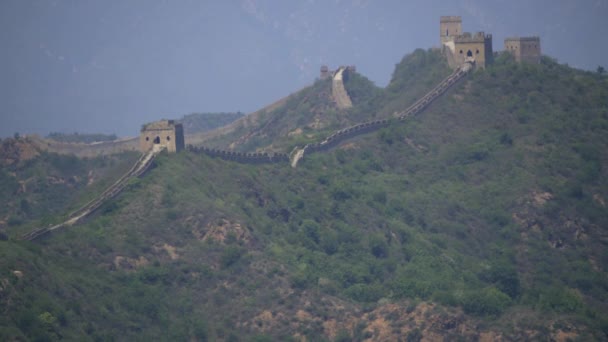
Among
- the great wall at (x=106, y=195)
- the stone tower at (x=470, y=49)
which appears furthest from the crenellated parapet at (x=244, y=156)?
the stone tower at (x=470, y=49)

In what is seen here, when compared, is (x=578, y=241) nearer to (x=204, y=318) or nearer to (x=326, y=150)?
(x=326, y=150)

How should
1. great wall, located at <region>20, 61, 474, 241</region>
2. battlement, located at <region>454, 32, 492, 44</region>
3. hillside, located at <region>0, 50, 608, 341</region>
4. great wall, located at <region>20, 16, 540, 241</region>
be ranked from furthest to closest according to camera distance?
battlement, located at <region>454, 32, 492, 44</region> < great wall, located at <region>20, 16, 540, 241</region> < great wall, located at <region>20, 61, 474, 241</region> < hillside, located at <region>0, 50, 608, 341</region>

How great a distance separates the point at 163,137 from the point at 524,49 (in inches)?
1641

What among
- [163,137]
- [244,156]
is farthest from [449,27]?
[163,137]

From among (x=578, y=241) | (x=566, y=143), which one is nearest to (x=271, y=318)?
(x=578, y=241)

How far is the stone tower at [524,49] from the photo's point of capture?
511 feet

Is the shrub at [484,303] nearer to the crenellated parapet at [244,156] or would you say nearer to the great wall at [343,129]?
the great wall at [343,129]

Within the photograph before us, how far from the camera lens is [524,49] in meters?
156

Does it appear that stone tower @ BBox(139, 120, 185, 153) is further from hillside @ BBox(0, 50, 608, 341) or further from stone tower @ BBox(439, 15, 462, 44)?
stone tower @ BBox(439, 15, 462, 44)

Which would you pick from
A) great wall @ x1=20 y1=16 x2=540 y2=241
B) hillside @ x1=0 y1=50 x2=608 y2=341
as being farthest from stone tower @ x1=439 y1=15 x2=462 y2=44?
hillside @ x1=0 y1=50 x2=608 y2=341

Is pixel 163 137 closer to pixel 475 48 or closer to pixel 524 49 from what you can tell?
pixel 475 48

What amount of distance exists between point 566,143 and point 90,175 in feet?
136

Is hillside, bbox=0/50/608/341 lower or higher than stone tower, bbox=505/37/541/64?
lower

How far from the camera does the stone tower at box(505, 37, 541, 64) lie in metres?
156
